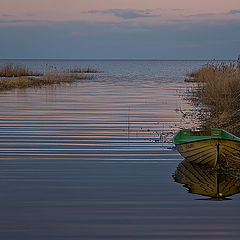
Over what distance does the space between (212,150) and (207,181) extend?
0.66 metres

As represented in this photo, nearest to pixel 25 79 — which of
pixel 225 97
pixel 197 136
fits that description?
pixel 225 97

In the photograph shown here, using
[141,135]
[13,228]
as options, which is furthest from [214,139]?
[141,135]

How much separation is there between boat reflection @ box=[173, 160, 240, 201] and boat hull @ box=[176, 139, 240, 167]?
0.71ft

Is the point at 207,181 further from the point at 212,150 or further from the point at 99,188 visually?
the point at 99,188

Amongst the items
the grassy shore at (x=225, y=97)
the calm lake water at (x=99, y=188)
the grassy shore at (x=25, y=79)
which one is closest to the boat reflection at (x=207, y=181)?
the calm lake water at (x=99, y=188)

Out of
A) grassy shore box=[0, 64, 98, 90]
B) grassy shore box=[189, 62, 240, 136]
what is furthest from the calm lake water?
grassy shore box=[0, 64, 98, 90]

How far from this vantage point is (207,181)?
825 cm

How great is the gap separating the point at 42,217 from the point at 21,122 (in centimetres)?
1022

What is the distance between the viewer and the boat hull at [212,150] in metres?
8.53

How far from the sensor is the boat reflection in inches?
298

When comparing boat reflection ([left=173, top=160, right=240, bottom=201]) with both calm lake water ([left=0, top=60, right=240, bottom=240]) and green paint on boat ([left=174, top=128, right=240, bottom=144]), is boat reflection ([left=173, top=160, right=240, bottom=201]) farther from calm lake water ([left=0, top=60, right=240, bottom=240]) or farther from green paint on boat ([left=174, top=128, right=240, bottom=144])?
green paint on boat ([left=174, top=128, right=240, bottom=144])

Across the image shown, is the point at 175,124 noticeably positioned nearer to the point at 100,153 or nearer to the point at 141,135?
the point at 141,135

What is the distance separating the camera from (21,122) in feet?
52.9

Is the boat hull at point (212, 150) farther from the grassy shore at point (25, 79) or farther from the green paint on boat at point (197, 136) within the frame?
the grassy shore at point (25, 79)
